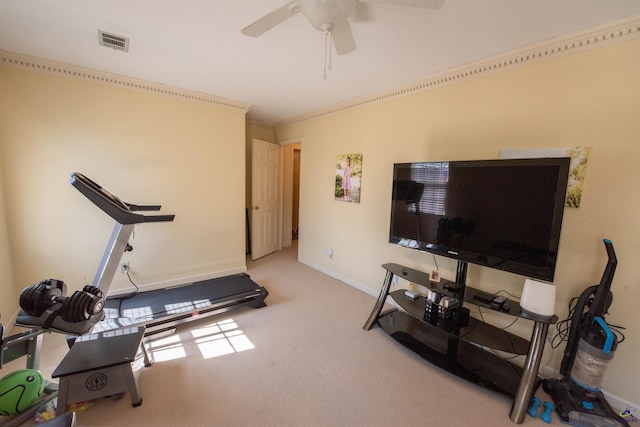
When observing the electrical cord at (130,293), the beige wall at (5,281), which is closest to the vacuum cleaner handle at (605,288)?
the electrical cord at (130,293)

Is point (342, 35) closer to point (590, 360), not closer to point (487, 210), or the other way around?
point (487, 210)

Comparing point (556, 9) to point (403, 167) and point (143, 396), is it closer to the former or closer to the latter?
point (403, 167)

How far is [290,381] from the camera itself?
1.88m

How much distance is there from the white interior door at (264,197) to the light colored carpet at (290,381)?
1.96 metres

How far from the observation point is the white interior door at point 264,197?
4.35 meters

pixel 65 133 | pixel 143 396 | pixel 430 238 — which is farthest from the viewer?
pixel 65 133

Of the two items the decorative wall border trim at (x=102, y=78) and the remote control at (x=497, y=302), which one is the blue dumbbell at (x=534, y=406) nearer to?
the remote control at (x=497, y=302)

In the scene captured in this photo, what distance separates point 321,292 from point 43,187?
3.12m

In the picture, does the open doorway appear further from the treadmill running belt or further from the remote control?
the remote control

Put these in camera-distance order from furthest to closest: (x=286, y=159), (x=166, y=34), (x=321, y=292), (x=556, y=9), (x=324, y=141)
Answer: (x=286, y=159)
(x=324, y=141)
(x=321, y=292)
(x=166, y=34)
(x=556, y=9)

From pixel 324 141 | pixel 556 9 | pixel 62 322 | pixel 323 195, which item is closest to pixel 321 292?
pixel 323 195

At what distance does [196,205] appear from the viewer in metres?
3.42

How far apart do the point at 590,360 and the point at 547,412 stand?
1.39 feet

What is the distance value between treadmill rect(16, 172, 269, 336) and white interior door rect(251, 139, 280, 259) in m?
1.23
